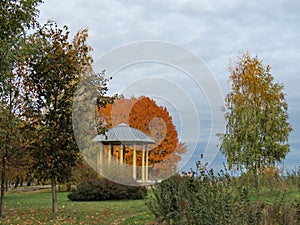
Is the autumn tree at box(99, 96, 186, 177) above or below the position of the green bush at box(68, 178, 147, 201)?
above

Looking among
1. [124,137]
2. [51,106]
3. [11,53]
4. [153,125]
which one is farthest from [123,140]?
[11,53]

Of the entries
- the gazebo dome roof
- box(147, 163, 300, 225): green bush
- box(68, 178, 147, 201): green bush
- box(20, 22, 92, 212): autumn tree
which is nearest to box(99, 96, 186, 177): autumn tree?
the gazebo dome roof

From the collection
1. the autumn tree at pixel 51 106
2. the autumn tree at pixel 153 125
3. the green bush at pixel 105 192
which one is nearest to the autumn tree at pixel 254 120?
the autumn tree at pixel 153 125

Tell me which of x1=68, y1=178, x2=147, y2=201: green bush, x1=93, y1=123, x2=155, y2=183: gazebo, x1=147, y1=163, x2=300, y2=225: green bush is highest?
x1=93, y1=123, x2=155, y2=183: gazebo

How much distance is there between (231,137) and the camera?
82.2ft

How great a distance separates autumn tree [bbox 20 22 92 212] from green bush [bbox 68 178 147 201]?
496 centimetres

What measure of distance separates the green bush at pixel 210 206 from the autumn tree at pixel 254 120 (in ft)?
54.0

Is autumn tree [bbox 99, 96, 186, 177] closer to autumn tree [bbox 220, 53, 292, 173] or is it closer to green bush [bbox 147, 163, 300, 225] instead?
autumn tree [bbox 220, 53, 292, 173]

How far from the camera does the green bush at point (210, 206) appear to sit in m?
5.65

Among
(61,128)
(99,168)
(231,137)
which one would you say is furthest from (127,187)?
(231,137)

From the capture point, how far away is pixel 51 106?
12.6 metres

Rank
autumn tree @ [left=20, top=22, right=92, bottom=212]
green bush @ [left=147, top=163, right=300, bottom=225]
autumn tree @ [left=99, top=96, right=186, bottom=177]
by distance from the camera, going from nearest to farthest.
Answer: green bush @ [left=147, top=163, right=300, bottom=225] → autumn tree @ [left=20, top=22, right=92, bottom=212] → autumn tree @ [left=99, top=96, right=186, bottom=177]

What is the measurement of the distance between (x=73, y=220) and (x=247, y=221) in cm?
556

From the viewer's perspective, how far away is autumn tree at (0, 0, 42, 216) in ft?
30.0
